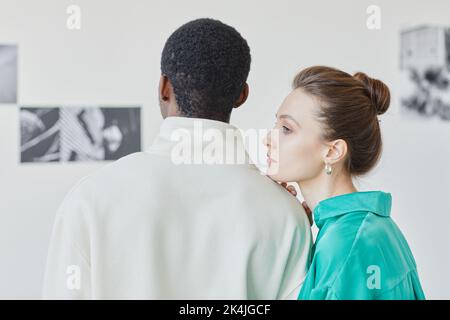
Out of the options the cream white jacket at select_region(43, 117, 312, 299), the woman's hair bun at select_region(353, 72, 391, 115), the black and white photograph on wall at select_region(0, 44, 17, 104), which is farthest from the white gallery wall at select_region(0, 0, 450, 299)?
the cream white jacket at select_region(43, 117, 312, 299)

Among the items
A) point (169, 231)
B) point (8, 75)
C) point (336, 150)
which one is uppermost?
point (8, 75)

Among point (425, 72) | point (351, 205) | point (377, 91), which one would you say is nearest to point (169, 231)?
point (351, 205)

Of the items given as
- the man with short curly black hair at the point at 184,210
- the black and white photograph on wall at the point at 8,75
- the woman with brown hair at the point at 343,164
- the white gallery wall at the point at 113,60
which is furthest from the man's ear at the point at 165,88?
the black and white photograph on wall at the point at 8,75

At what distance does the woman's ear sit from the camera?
1060 mm

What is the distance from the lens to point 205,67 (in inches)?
29.0

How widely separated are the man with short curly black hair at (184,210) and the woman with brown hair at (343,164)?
0.59ft

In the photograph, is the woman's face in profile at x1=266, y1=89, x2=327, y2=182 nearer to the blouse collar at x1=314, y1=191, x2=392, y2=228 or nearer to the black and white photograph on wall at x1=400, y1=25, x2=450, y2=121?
the blouse collar at x1=314, y1=191, x2=392, y2=228

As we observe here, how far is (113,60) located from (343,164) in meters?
1.01

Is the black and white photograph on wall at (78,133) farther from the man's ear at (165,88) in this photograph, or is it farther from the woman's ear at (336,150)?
the man's ear at (165,88)

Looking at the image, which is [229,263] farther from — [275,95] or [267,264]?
[275,95]

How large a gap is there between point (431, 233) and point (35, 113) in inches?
57.0

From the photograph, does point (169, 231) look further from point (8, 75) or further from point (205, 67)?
point (8, 75)

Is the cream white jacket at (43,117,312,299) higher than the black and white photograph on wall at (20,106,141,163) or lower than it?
lower

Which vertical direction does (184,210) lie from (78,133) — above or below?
below
